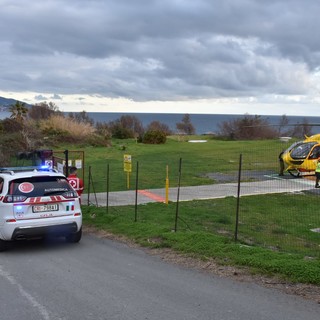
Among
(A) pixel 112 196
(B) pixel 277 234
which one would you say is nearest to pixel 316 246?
(B) pixel 277 234

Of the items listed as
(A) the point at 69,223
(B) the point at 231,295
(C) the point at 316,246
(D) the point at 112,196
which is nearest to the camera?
(B) the point at 231,295

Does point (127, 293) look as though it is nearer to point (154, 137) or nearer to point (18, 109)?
point (154, 137)

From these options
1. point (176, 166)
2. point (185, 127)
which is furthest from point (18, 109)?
point (176, 166)

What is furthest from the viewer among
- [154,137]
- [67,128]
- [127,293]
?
[154,137]

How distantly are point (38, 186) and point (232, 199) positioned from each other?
32.7ft

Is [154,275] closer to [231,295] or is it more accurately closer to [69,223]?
[231,295]

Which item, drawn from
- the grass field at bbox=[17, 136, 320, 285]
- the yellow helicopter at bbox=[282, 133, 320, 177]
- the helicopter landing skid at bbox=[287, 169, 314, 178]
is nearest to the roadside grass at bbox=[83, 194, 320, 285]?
the grass field at bbox=[17, 136, 320, 285]

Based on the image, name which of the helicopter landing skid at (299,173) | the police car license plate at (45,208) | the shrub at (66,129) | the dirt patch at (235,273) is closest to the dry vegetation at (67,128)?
the shrub at (66,129)

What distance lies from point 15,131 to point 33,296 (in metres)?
43.7

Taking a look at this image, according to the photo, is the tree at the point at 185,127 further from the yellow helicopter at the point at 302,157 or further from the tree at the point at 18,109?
the yellow helicopter at the point at 302,157

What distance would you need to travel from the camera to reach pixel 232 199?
1812 centimetres

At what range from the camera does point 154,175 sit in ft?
85.8

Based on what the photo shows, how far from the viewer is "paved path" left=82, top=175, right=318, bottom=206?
58.2 ft

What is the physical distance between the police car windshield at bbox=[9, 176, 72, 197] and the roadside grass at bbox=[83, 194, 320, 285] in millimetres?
1977
